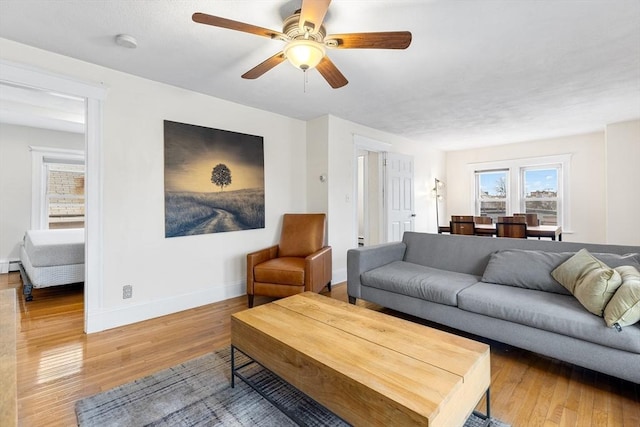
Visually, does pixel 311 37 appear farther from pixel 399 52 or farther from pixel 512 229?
pixel 512 229

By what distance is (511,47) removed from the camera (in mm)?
2342

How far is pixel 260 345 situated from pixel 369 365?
0.64 m

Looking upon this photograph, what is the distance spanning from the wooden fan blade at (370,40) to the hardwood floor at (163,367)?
2099 mm

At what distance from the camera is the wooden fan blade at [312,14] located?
4.76ft

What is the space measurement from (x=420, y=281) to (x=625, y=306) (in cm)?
123

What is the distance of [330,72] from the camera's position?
2.10 metres

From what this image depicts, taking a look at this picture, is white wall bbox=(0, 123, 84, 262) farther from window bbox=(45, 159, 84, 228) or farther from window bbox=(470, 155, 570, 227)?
window bbox=(470, 155, 570, 227)

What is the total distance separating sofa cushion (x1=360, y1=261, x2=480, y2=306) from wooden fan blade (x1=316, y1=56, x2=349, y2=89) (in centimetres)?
171

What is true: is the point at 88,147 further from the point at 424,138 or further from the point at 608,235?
the point at 608,235

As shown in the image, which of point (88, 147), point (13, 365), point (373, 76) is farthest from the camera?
point (373, 76)

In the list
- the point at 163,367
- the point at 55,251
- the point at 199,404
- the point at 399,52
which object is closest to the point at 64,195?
the point at 55,251

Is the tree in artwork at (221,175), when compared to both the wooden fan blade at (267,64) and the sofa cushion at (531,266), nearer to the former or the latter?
the wooden fan blade at (267,64)

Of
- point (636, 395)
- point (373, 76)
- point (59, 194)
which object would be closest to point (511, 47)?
point (373, 76)

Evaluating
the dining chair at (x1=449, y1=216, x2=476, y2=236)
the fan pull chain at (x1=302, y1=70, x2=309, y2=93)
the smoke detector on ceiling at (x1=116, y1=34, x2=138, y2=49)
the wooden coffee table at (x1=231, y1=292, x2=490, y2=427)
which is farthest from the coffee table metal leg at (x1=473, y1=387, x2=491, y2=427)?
the dining chair at (x1=449, y1=216, x2=476, y2=236)
